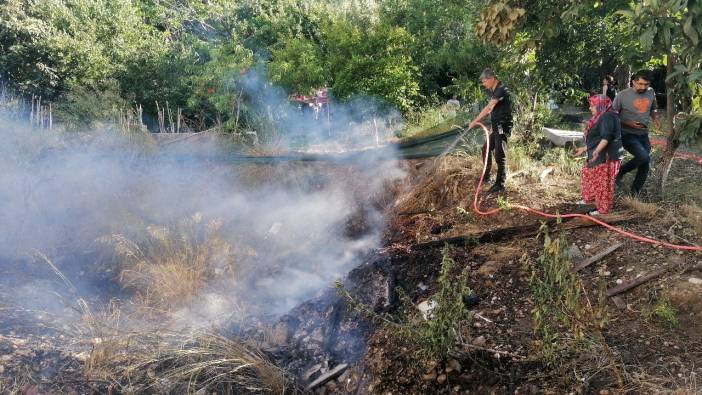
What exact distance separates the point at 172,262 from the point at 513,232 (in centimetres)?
357

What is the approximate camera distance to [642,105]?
429 cm

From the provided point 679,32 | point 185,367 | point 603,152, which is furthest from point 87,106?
point 679,32

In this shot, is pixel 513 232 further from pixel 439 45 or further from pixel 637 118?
pixel 439 45

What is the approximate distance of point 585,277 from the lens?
3.58 m

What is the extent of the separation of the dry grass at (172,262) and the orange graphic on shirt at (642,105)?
456 cm

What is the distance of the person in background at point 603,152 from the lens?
157 inches

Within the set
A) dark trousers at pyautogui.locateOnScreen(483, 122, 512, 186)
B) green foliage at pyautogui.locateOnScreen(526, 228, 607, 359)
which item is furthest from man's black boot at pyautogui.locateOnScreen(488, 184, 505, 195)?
green foliage at pyautogui.locateOnScreen(526, 228, 607, 359)

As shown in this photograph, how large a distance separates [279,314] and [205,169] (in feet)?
12.4

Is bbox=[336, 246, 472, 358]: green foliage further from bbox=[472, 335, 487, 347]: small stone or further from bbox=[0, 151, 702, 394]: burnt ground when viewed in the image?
bbox=[472, 335, 487, 347]: small stone

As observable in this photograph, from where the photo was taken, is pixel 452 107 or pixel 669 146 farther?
pixel 452 107

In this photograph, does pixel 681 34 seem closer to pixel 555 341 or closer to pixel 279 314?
pixel 555 341

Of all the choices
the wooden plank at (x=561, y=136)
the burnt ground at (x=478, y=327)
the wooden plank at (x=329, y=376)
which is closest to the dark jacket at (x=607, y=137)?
the burnt ground at (x=478, y=327)

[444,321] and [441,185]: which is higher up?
[441,185]

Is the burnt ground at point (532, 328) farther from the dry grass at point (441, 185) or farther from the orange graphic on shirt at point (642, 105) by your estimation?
the orange graphic on shirt at point (642, 105)
